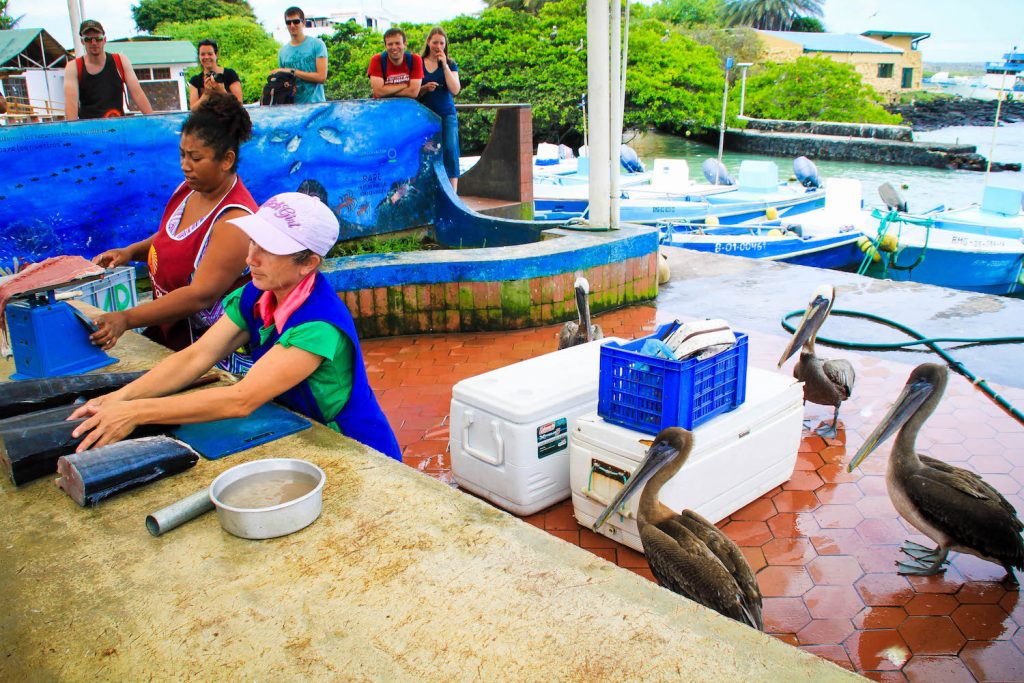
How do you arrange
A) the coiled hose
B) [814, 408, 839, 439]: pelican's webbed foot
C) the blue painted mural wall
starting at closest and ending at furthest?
[814, 408, 839, 439]: pelican's webbed foot
the coiled hose
the blue painted mural wall

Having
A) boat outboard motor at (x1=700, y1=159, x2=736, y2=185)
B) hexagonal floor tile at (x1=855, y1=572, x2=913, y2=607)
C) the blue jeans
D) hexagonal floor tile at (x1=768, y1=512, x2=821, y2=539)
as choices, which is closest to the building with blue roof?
boat outboard motor at (x1=700, y1=159, x2=736, y2=185)

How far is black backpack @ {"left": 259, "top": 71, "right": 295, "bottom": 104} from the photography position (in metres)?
8.16

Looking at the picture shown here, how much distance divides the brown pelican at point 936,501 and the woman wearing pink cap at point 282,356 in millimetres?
2373

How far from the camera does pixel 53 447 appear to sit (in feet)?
7.61

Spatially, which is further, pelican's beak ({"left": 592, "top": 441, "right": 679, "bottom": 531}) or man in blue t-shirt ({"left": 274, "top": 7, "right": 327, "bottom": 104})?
man in blue t-shirt ({"left": 274, "top": 7, "right": 327, "bottom": 104})

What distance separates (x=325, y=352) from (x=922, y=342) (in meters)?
5.27

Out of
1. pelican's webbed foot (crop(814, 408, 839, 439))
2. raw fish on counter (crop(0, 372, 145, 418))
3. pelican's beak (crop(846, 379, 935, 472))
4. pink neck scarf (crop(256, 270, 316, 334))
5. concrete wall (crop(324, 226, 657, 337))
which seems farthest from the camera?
concrete wall (crop(324, 226, 657, 337))

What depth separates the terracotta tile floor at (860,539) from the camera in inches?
115

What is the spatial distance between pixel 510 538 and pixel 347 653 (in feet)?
1.85

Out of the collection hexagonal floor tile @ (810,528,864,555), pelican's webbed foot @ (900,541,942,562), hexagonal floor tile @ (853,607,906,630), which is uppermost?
pelican's webbed foot @ (900,541,942,562)

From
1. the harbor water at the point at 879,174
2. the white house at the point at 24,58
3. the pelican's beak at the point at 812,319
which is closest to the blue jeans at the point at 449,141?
the pelican's beak at the point at 812,319

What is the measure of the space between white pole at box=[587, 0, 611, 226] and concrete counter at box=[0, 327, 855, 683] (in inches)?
203

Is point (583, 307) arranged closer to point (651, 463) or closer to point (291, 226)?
point (651, 463)

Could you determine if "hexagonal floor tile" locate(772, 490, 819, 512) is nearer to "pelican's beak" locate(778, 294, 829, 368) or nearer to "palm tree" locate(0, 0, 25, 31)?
"pelican's beak" locate(778, 294, 829, 368)
